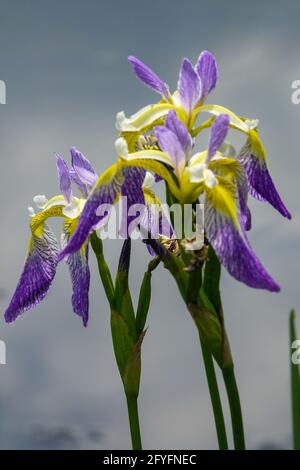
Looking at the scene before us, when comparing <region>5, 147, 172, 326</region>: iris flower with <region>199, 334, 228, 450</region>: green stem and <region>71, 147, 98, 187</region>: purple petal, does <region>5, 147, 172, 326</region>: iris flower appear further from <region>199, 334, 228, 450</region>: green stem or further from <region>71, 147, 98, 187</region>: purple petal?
<region>199, 334, 228, 450</region>: green stem

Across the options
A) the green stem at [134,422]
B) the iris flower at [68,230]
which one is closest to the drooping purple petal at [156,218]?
the iris flower at [68,230]

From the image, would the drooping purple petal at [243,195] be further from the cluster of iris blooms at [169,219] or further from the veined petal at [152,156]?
the veined petal at [152,156]

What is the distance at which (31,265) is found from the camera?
3.54m

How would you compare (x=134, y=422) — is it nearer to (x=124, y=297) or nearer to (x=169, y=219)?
(x=124, y=297)

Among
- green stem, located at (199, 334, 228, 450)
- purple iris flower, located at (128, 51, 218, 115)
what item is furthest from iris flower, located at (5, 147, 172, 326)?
green stem, located at (199, 334, 228, 450)

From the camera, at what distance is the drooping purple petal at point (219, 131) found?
2717mm

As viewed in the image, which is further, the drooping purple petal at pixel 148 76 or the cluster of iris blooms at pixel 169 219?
the drooping purple petal at pixel 148 76

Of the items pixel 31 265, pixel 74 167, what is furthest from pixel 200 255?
pixel 31 265

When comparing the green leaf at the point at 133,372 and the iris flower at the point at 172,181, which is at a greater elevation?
the iris flower at the point at 172,181

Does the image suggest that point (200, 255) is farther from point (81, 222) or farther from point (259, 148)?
point (259, 148)

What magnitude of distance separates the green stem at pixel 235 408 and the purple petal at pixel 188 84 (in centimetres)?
111

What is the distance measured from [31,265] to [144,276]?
0.61 m

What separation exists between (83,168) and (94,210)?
0.58 metres
